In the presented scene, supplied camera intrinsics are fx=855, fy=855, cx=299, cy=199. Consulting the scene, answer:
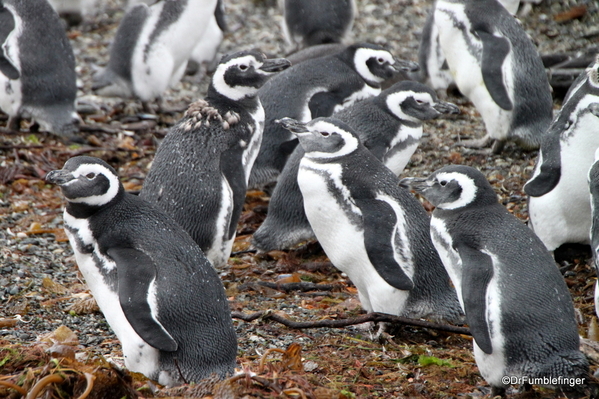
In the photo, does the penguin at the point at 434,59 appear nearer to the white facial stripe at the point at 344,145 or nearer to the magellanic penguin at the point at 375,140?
the magellanic penguin at the point at 375,140

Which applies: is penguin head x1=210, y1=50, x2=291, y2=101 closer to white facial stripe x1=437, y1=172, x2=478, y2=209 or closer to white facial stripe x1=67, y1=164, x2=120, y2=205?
white facial stripe x1=67, y1=164, x2=120, y2=205

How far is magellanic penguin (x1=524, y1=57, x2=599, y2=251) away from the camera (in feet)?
15.1

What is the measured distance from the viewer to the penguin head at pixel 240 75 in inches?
197

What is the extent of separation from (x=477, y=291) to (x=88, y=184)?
5.38ft

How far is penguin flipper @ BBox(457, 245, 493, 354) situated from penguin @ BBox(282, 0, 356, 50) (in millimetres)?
5137

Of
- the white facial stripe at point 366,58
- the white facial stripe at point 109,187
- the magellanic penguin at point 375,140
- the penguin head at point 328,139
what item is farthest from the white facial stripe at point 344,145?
the white facial stripe at point 366,58

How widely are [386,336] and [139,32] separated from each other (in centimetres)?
449

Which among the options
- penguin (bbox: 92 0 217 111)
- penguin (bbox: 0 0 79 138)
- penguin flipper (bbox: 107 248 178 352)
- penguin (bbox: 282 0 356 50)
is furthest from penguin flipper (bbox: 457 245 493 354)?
penguin (bbox: 282 0 356 50)

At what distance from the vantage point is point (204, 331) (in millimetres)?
3328

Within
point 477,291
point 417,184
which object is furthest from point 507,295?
point 417,184

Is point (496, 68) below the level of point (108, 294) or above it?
below

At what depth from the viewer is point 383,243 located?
390 centimetres

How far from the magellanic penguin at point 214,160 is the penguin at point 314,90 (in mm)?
674

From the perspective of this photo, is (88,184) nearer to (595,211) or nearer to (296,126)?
(296,126)
